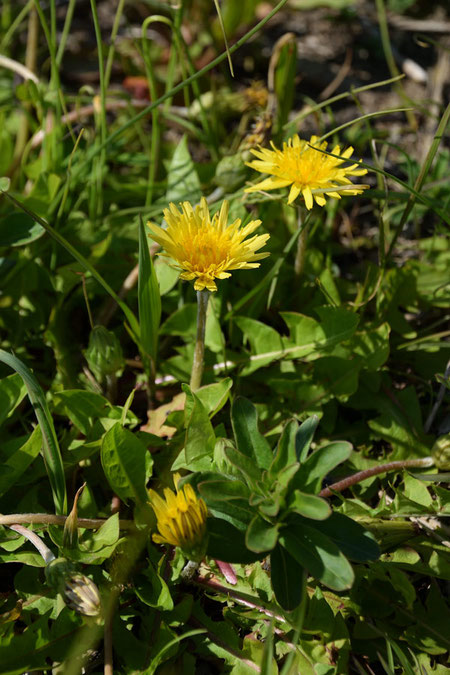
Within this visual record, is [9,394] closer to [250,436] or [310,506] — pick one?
[250,436]

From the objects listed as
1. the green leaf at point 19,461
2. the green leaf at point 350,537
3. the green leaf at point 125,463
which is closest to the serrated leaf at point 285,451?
the green leaf at point 350,537

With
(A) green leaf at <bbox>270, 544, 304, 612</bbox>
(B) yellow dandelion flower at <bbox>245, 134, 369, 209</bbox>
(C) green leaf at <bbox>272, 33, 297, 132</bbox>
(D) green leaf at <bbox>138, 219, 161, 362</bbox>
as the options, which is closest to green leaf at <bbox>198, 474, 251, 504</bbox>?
(A) green leaf at <bbox>270, 544, 304, 612</bbox>

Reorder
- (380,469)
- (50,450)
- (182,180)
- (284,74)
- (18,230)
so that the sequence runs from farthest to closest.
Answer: (284,74), (182,180), (18,230), (380,469), (50,450)

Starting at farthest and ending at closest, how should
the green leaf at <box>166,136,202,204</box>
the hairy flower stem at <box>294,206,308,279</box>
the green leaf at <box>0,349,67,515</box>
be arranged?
the green leaf at <box>166,136,202,204</box>, the hairy flower stem at <box>294,206,308,279</box>, the green leaf at <box>0,349,67,515</box>

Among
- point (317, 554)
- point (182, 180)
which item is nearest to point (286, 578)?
point (317, 554)

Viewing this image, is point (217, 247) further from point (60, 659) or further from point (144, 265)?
point (60, 659)

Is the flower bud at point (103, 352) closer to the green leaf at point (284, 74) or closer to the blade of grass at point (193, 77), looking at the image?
the blade of grass at point (193, 77)

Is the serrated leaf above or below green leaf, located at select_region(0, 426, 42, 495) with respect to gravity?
above

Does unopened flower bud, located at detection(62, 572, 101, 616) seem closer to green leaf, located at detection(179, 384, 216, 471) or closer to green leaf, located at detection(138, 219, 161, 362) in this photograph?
green leaf, located at detection(179, 384, 216, 471)
